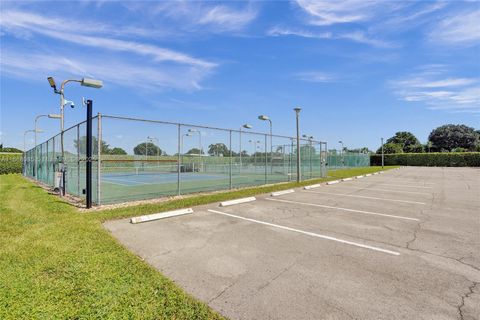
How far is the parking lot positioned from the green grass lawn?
281mm

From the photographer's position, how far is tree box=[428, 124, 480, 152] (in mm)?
77188

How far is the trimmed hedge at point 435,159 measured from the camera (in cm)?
4084

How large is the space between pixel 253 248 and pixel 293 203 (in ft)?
14.7

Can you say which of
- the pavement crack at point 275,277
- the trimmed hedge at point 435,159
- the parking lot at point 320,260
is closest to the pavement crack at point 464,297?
the parking lot at point 320,260

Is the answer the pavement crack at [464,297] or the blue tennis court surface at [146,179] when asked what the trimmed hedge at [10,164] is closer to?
the blue tennis court surface at [146,179]

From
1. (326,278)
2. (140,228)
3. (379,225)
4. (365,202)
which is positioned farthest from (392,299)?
(365,202)

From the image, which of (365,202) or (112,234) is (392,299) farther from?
(365,202)

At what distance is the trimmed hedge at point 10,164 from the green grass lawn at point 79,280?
88.4 feet

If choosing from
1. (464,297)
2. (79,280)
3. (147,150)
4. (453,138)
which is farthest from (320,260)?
(453,138)

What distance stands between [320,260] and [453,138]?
100111mm

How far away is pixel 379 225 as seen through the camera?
19.0ft

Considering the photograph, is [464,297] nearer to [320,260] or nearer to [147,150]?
[320,260]

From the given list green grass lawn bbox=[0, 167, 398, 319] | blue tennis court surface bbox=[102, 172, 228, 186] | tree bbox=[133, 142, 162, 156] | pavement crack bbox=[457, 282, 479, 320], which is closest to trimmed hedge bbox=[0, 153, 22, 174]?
blue tennis court surface bbox=[102, 172, 228, 186]

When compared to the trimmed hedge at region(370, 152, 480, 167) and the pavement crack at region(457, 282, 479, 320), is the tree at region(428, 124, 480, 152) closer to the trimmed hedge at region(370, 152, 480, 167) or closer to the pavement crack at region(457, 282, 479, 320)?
the trimmed hedge at region(370, 152, 480, 167)
